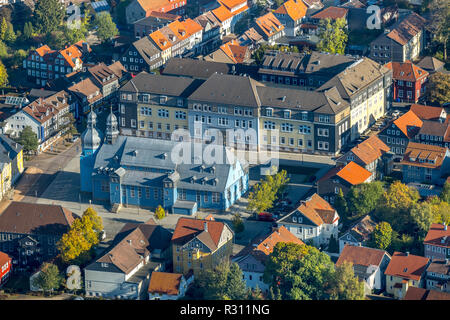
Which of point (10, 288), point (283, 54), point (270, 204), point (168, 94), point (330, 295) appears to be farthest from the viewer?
point (283, 54)

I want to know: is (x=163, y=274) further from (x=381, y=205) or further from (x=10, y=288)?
(x=381, y=205)

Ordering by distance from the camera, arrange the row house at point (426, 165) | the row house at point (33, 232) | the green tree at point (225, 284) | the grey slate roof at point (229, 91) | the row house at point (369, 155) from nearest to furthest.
→ 1. the green tree at point (225, 284)
2. the row house at point (33, 232)
3. the row house at point (426, 165)
4. the row house at point (369, 155)
5. the grey slate roof at point (229, 91)

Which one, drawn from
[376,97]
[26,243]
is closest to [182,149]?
[26,243]

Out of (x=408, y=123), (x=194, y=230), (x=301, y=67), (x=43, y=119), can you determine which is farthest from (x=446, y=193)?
(x=43, y=119)

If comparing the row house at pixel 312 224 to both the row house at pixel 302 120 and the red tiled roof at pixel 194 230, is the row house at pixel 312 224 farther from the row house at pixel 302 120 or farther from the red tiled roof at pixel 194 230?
the row house at pixel 302 120

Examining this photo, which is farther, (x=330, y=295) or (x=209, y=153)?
(x=209, y=153)

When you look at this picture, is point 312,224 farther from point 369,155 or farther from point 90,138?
point 90,138

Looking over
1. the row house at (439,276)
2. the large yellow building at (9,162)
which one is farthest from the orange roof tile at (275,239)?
the large yellow building at (9,162)
